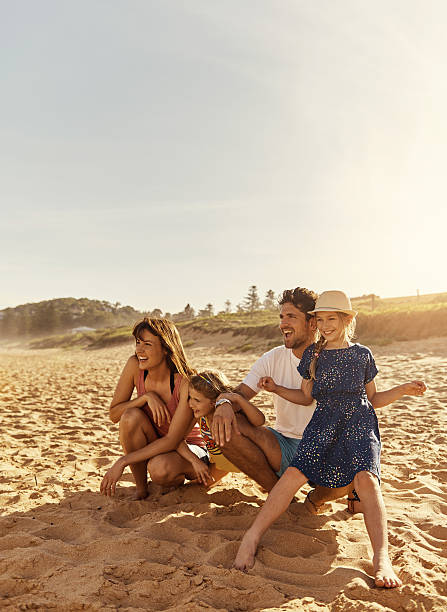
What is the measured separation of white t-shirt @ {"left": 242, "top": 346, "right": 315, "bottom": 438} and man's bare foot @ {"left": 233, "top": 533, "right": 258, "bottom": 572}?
977mm

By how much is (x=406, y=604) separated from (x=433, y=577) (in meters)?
0.32

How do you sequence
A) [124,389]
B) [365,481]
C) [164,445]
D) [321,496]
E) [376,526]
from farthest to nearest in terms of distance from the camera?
1. [124,389]
2. [164,445]
3. [321,496]
4. [365,481]
5. [376,526]

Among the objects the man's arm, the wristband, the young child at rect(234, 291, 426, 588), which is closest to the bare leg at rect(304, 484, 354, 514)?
the young child at rect(234, 291, 426, 588)

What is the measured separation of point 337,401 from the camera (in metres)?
2.71

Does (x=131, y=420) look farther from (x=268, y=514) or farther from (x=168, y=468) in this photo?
(x=268, y=514)

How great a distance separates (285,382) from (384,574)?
1437 mm

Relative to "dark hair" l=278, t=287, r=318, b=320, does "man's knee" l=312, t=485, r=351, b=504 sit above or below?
below

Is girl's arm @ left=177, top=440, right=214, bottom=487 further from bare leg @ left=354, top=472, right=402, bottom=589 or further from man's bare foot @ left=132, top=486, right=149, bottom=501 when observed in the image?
bare leg @ left=354, top=472, right=402, bottom=589

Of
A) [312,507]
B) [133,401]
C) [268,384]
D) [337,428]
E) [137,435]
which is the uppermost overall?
[268,384]

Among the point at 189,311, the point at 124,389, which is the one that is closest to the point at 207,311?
the point at 189,311

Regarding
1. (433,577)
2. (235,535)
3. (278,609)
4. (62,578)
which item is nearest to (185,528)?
(235,535)

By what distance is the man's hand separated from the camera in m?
2.77

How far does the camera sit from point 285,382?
3.33 metres

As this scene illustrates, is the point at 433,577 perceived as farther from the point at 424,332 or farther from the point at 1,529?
the point at 424,332
